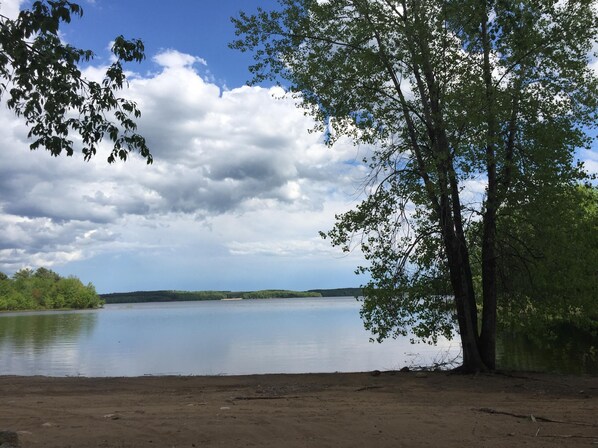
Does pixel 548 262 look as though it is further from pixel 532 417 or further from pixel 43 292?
pixel 43 292

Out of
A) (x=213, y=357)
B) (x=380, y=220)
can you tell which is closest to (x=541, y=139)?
(x=380, y=220)

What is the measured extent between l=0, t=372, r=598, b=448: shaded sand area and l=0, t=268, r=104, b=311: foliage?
468ft

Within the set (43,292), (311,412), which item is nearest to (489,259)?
(311,412)

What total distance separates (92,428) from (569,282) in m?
13.0

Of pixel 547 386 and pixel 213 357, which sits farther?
pixel 213 357

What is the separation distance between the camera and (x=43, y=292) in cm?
15075

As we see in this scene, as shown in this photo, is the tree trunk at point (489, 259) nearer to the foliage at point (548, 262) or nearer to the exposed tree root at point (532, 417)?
the foliage at point (548, 262)

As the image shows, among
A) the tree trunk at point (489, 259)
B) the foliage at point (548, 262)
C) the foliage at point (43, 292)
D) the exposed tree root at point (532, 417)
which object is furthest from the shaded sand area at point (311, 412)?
the foliage at point (43, 292)

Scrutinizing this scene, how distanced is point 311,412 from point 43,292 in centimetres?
16217

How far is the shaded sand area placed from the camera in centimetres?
694

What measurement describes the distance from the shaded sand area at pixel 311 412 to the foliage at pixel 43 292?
468ft

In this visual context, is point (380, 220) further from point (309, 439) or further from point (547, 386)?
point (309, 439)

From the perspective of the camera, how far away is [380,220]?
52.2 feet

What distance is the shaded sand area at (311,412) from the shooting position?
694cm
